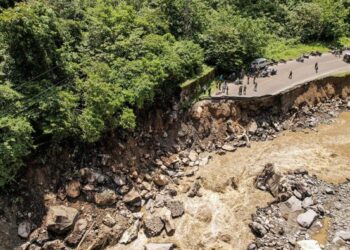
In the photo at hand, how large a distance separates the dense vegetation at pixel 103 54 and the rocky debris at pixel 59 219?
4777mm

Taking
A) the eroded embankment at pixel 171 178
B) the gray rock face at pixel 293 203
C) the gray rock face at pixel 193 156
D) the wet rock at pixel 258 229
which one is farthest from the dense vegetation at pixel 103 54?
the gray rock face at pixel 293 203

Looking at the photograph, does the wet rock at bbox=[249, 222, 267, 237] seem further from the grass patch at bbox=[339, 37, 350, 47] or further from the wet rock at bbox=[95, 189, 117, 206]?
the grass patch at bbox=[339, 37, 350, 47]

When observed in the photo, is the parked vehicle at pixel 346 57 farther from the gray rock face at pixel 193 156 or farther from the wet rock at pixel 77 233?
the wet rock at pixel 77 233

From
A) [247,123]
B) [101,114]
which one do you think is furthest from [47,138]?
[247,123]

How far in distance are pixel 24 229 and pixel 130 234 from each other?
890cm

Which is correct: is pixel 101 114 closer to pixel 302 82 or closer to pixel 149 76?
pixel 149 76

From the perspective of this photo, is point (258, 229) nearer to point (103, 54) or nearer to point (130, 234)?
point (130, 234)

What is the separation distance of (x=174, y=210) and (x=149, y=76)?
13536 mm

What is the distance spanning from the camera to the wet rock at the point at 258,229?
30612 millimetres

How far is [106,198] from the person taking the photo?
32.8m

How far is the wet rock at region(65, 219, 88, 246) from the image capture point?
29828 millimetres

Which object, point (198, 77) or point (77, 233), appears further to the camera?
point (198, 77)

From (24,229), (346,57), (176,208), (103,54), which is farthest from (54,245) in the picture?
(346,57)

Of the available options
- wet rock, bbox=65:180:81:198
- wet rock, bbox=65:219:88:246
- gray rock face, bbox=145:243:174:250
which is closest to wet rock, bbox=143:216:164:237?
gray rock face, bbox=145:243:174:250
